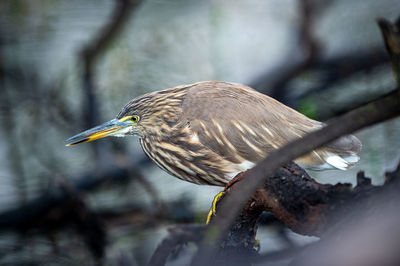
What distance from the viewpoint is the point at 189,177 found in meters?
1.39

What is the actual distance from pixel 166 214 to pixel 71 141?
93 centimetres

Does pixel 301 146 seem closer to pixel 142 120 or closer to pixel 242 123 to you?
pixel 242 123

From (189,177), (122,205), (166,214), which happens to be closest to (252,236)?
(189,177)

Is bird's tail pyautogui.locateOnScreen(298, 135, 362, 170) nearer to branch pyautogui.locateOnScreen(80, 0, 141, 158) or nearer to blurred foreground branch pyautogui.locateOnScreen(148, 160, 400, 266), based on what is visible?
blurred foreground branch pyautogui.locateOnScreen(148, 160, 400, 266)

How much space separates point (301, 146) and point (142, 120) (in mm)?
877

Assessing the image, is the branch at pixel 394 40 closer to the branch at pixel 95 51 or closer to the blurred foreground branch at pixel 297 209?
the blurred foreground branch at pixel 297 209

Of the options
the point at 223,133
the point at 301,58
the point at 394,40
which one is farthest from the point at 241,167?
the point at 301,58

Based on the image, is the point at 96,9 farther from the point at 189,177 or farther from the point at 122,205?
Result: the point at 189,177

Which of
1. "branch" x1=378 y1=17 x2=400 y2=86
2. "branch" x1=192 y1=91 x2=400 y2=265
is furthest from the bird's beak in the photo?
"branch" x1=378 y1=17 x2=400 y2=86

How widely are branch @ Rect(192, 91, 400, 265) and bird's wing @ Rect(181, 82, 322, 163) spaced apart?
0.57 m

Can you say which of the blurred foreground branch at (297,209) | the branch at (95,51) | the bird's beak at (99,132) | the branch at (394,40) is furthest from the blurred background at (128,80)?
the branch at (394,40)

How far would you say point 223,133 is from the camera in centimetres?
128

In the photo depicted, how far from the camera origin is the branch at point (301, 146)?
0.60 m

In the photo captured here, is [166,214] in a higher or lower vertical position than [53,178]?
lower
